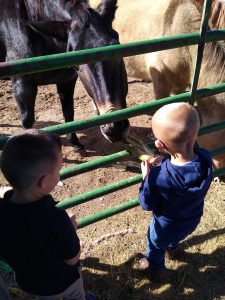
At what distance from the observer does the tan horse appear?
2.90 meters

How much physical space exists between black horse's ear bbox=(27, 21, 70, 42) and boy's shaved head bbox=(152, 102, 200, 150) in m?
1.32

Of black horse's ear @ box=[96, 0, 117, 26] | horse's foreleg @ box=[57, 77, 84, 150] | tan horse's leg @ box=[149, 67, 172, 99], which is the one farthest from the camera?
tan horse's leg @ box=[149, 67, 172, 99]

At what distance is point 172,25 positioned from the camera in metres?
3.65

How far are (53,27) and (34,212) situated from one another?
1.66 metres

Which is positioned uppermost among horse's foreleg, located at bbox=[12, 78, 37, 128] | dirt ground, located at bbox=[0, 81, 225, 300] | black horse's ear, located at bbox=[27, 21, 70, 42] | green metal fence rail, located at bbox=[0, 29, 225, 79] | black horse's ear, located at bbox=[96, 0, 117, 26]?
green metal fence rail, located at bbox=[0, 29, 225, 79]

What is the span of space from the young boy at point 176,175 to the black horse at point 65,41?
2.09ft

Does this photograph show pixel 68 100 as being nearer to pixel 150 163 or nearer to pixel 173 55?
pixel 173 55

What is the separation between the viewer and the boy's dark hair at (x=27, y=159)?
1.27 metres

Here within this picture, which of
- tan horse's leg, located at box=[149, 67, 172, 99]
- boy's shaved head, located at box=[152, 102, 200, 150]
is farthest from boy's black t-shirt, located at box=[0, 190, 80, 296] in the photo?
tan horse's leg, located at box=[149, 67, 172, 99]

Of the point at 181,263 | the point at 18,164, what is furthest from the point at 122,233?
the point at 18,164

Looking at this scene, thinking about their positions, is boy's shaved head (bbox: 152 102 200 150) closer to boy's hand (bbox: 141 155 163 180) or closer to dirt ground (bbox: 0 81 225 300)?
boy's hand (bbox: 141 155 163 180)

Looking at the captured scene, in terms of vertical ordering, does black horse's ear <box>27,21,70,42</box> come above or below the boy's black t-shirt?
above

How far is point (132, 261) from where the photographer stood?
7.96 ft

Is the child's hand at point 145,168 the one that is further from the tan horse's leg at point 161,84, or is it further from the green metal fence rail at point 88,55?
the tan horse's leg at point 161,84
